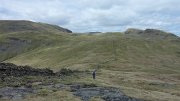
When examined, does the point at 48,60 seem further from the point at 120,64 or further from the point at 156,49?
the point at 156,49

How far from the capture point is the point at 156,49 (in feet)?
584

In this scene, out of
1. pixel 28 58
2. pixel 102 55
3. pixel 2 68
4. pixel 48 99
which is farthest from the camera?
pixel 28 58

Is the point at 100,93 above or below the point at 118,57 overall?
below

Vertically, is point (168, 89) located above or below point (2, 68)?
below

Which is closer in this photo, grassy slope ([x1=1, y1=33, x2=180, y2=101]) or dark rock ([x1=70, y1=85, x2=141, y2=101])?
dark rock ([x1=70, y1=85, x2=141, y2=101])

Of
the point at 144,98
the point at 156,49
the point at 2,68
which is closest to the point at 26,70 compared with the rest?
the point at 2,68

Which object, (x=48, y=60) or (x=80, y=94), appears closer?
(x=80, y=94)

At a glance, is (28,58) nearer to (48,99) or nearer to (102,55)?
(102,55)

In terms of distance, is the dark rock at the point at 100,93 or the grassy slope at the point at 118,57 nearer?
the dark rock at the point at 100,93

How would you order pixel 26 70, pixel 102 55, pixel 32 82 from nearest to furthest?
pixel 32 82
pixel 26 70
pixel 102 55

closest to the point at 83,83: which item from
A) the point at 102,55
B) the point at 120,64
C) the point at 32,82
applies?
the point at 32,82

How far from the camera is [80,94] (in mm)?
54938

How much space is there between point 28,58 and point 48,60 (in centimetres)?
2167

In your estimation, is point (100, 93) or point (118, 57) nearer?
point (100, 93)
